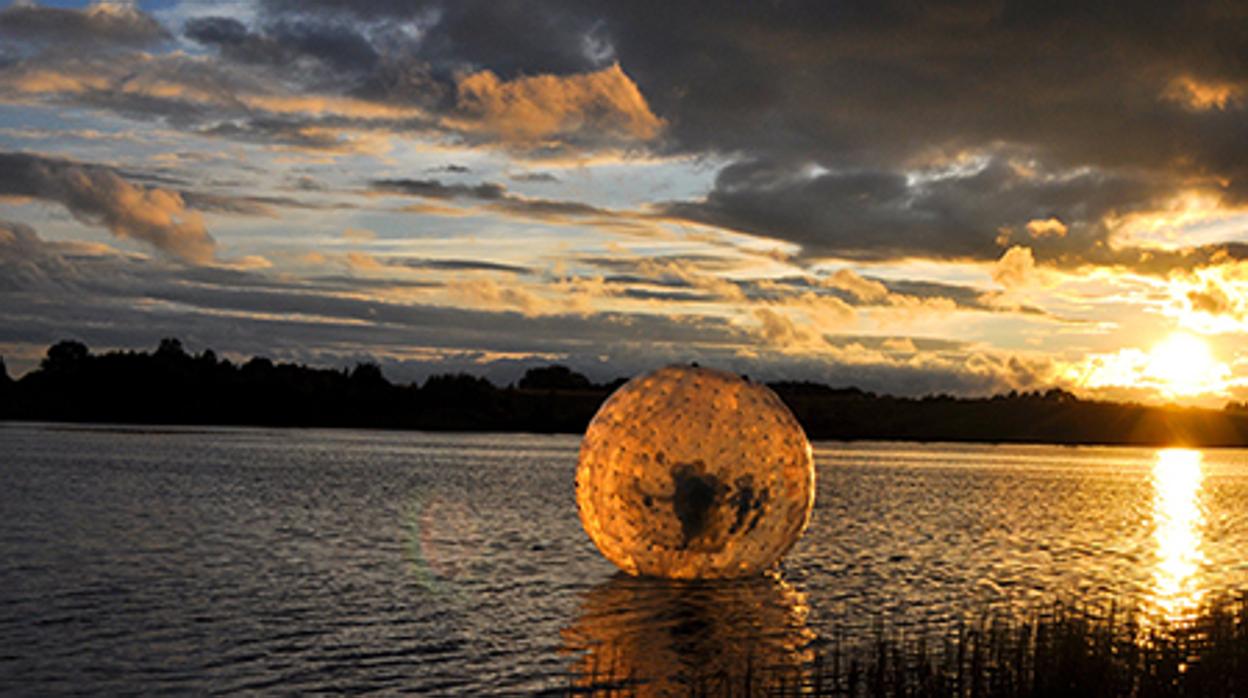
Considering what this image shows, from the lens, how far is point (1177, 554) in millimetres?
36062

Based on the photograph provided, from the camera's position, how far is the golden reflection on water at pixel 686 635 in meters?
17.2

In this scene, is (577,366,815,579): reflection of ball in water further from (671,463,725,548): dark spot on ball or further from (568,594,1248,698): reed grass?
(568,594,1248,698): reed grass

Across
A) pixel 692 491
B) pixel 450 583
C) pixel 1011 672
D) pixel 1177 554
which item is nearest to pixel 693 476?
pixel 692 491

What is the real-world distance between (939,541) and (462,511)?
15308mm

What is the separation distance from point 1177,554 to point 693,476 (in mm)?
19333

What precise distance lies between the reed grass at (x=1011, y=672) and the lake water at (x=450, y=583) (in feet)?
2.64

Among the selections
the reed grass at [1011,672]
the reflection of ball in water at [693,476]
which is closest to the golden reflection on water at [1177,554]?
the reed grass at [1011,672]

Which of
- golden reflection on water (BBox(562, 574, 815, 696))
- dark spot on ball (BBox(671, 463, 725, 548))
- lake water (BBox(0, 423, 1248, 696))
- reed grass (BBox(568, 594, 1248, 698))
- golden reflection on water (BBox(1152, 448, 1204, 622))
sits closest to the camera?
reed grass (BBox(568, 594, 1248, 698))

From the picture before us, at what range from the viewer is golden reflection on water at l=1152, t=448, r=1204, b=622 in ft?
83.4

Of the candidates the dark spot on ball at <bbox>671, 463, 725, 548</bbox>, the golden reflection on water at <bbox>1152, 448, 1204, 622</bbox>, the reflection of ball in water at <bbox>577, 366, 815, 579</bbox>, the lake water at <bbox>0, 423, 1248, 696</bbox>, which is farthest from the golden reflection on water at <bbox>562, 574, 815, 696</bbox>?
the golden reflection on water at <bbox>1152, 448, 1204, 622</bbox>

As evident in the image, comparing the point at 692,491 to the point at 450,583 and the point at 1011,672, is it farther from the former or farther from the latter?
the point at 1011,672

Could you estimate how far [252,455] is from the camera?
87062mm

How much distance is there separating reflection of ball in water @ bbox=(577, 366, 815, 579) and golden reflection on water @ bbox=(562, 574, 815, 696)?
2.54ft

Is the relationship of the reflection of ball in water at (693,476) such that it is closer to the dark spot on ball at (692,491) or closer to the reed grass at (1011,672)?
the dark spot on ball at (692,491)
